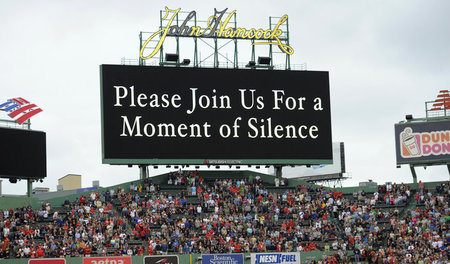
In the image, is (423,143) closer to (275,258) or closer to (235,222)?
(235,222)

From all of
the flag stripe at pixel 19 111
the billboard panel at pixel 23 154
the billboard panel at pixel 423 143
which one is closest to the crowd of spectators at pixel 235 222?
the billboard panel at pixel 423 143

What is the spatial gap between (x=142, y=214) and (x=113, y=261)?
5.67 m

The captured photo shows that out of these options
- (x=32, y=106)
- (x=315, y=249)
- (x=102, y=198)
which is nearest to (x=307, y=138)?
(x=315, y=249)

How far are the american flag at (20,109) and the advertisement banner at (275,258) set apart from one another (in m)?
16.7

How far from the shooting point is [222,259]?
174ft

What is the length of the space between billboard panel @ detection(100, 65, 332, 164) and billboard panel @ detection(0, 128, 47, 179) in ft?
13.9

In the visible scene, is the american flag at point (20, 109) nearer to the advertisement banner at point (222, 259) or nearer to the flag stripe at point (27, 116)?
the flag stripe at point (27, 116)

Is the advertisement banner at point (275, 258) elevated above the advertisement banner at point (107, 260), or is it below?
below

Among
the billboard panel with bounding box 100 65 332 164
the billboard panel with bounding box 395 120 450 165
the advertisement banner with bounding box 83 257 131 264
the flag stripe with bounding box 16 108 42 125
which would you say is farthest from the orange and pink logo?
the flag stripe with bounding box 16 108 42 125

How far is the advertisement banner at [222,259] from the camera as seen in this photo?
53.0 metres

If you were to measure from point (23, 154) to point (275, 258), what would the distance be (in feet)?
55.6

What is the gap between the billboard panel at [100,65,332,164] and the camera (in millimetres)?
58844

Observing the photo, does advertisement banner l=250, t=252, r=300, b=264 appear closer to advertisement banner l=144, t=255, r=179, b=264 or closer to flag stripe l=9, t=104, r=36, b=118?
advertisement banner l=144, t=255, r=179, b=264

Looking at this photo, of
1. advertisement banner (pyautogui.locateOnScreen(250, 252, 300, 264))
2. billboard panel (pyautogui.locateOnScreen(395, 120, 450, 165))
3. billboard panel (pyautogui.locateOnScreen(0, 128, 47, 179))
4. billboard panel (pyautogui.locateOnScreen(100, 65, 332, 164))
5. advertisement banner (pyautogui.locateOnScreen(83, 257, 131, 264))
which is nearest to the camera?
advertisement banner (pyautogui.locateOnScreen(83, 257, 131, 264))
